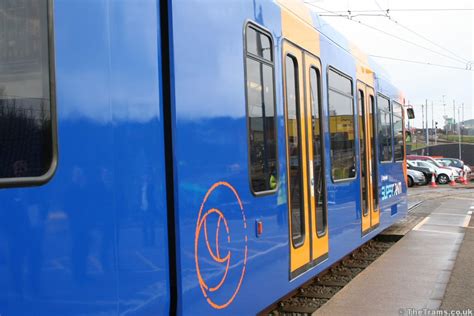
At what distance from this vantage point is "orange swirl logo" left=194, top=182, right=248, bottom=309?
3.41 m

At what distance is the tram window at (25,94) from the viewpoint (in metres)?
2.25

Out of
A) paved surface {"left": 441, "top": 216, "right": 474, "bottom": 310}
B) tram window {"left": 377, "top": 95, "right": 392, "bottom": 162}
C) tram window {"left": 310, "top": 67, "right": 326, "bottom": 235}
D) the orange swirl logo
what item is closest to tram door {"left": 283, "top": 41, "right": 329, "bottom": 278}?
tram window {"left": 310, "top": 67, "right": 326, "bottom": 235}

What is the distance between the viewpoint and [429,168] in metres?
34.4

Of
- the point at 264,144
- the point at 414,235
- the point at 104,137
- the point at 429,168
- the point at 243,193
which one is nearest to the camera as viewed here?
the point at 104,137

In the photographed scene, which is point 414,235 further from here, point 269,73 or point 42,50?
point 42,50

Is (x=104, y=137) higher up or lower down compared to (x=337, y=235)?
higher up

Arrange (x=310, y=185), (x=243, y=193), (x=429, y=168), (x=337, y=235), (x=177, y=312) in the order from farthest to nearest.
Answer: (x=429, y=168) < (x=337, y=235) < (x=310, y=185) < (x=243, y=193) < (x=177, y=312)

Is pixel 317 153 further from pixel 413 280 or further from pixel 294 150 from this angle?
pixel 413 280

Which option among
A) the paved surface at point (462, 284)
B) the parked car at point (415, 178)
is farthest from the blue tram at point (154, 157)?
the parked car at point (415, 178)

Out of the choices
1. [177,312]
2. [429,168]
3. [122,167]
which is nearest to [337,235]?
[177,312]

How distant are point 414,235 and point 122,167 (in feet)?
29.2

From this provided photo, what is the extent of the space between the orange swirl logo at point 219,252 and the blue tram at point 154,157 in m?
Answer: 0.01

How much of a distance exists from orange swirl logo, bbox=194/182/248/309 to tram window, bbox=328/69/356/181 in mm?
2559

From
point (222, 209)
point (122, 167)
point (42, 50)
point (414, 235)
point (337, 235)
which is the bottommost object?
point (414, 235)
